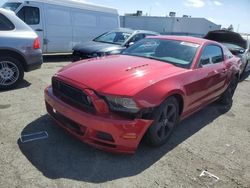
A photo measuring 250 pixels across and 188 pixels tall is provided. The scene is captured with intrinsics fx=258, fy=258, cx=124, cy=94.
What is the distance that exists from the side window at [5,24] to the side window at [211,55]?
4.07 m

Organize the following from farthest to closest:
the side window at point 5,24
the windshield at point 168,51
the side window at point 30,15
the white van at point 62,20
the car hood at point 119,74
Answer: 1. the white van at point 62,20
2. the side window at point 30,15
3. the side window at point 5,24
4. the windshield at point 168,51
5. the car hood at point 119,74

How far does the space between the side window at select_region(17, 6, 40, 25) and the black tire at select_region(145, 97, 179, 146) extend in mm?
7231

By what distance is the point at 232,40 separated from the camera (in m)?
10.4

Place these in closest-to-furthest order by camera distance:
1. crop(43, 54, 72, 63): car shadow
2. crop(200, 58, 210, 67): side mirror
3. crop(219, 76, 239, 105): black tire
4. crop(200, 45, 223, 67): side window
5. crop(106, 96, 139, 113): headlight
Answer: crop(106, 96, 139, 113): headlight
crop(200, 58, 210, 67): side mirror
crop(200, 45, 223, 67): side window
crop(219, 76, 239, 105): black tire
crop(43, 54, 72, 63): car shadow

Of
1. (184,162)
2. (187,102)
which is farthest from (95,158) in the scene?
(187,102)

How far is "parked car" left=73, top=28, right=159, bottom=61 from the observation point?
7.79 meters

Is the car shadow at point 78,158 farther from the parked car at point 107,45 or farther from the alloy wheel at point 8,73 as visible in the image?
the parked car at point 107,45

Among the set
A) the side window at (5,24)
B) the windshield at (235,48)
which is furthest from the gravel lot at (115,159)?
the windshield at (235,48)

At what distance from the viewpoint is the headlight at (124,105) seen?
3.07 m

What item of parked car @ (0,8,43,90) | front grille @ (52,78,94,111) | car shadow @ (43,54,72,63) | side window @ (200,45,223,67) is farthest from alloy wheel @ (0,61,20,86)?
car shadow @ (43,54,72,63)

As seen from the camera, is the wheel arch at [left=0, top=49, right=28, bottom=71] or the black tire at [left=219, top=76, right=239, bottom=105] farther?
the black tire at [left=219, top=76, right=239, bottom=105]

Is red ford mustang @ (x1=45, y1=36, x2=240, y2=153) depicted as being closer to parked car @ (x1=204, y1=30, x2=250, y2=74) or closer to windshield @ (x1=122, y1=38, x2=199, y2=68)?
windshield @ (x1=122, y1=38, x2=199, y2=68)

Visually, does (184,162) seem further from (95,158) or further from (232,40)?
(232,40)

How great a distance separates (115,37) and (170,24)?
18130 mm
